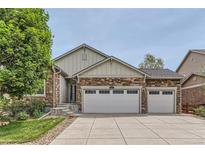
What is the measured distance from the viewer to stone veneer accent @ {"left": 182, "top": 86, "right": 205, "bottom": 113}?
2312 centimetres

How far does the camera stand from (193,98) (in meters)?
25.9

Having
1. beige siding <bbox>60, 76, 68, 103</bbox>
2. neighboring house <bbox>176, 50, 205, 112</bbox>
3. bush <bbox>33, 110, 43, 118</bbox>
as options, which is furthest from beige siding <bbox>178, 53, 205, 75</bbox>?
bush <bbox>33, 110, 43, 118</bbox>

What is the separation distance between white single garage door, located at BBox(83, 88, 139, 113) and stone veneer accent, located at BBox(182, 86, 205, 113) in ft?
17.2

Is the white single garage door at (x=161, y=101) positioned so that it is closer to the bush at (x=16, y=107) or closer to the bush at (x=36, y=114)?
the bush at (x=36, y=114)

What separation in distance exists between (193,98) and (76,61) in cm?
1165

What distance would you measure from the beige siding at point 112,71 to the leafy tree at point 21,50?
286 inches

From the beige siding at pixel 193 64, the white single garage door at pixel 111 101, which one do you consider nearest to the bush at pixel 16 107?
the white single garage door at pixel 111 101

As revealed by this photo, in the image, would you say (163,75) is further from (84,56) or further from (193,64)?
(193,64)

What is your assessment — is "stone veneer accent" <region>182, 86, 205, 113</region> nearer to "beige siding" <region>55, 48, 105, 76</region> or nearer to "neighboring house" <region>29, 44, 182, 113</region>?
"neighboring house" <region>29, 44, 182, 113</region>

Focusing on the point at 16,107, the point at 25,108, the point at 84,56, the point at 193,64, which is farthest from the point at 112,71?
the point at 193,64

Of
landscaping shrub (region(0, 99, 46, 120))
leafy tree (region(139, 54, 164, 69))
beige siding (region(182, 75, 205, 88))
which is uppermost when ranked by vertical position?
leafy tree (region(139, 54, 164, 69))

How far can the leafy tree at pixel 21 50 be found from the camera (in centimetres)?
1223
